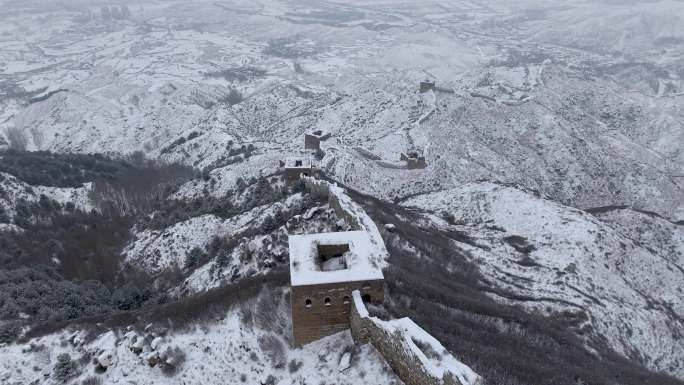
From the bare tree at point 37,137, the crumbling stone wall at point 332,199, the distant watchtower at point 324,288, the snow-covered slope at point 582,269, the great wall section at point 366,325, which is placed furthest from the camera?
the bare tree at point 37,137

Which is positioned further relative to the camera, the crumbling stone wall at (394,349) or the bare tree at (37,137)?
the bare tree at (37,137)

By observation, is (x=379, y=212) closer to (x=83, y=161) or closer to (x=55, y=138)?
(x=83, y=161)

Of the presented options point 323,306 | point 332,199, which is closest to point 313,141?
point 332,199

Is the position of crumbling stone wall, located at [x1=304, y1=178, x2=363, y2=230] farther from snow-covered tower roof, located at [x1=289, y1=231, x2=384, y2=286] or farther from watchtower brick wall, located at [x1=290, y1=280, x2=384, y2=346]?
watchtower brick wall, located at [x1=290, y1=280, x2=384, y2=346]

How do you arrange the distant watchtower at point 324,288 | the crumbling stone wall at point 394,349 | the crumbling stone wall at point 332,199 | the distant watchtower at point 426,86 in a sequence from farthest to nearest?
the distant watchtower at point 426,86, the crumbling stone wall at point 332,199, the distant watchtower at point 324,288, the crumbling stone wall at point 394,349

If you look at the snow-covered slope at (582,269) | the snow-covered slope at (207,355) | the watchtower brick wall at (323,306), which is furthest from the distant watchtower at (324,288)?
the snow-covered slope at (582,269)

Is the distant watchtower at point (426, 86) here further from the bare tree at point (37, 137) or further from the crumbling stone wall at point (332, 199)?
the bare tree at point (37, 137)

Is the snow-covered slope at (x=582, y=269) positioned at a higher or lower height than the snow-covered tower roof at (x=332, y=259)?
lower

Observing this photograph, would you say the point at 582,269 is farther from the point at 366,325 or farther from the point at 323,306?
the point at 323,306
